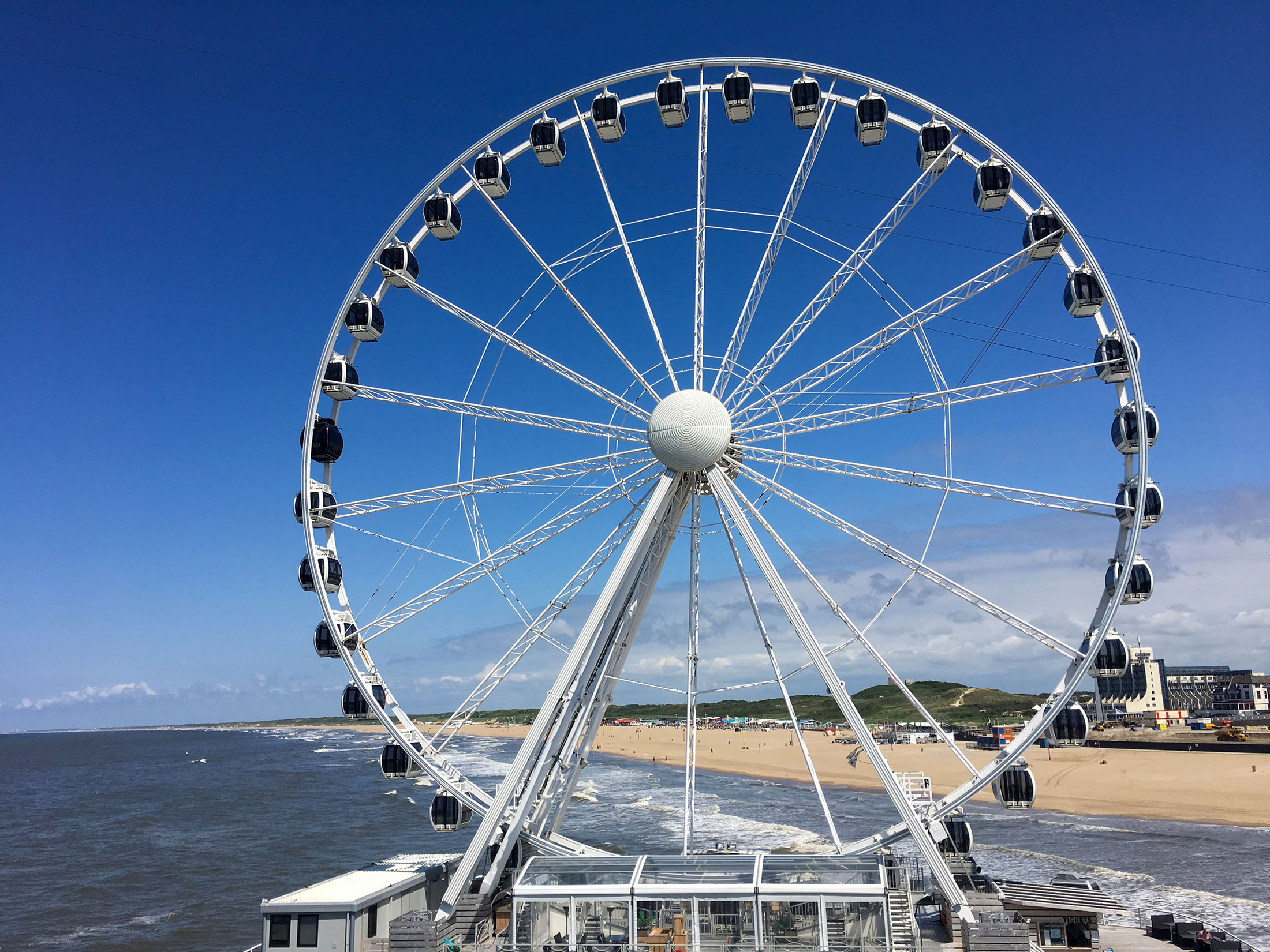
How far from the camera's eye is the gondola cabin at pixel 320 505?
23.9m

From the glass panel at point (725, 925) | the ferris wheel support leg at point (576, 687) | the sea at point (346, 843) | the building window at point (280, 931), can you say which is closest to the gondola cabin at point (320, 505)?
the ferris wheel support leg at point (576, 687)

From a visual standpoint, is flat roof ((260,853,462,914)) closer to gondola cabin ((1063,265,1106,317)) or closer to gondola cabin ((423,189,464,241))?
gondola cabin ((423,189,464,241))

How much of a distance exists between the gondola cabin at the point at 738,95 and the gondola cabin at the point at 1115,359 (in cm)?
1083

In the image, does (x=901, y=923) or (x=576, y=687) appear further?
(x=576, y=687)

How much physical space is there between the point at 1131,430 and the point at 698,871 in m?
14.0

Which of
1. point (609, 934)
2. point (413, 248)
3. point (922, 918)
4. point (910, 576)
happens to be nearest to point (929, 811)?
point (922, 918)

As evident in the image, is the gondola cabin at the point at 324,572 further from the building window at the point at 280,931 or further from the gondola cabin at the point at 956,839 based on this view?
the gondola cabin at the point at 956,839

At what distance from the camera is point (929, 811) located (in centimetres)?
2019

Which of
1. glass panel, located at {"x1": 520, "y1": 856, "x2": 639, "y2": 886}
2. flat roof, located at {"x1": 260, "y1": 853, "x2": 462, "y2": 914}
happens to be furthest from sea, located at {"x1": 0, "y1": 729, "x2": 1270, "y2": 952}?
glass panel, located at {"x1": 520, "y1": 856, "x2": 639, "y2": 886}

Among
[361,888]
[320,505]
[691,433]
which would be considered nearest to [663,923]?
[361,888]

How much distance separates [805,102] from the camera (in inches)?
950

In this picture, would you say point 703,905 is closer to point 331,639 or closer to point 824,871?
point 824,871

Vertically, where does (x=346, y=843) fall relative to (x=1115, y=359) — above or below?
below

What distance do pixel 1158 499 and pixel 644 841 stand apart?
34.7 metres
